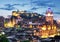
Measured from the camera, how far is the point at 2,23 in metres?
5.09

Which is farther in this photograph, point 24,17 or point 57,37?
point 24,17

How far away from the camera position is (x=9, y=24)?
498 cm

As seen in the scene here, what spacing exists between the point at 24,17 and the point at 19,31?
41 centimetres

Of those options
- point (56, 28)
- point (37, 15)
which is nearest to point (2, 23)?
point (37, 15)

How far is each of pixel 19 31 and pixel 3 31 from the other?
0.41m

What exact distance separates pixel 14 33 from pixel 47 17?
96 centimetres

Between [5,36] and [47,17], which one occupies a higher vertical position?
[47,17]

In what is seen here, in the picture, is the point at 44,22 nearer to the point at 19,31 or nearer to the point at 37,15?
the point at 37,15

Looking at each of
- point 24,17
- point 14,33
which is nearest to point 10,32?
point 14,33

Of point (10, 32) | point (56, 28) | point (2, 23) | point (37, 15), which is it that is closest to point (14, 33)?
point (10, 32)

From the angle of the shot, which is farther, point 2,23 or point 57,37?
point 2,23

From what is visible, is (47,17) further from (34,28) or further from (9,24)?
(9,24)

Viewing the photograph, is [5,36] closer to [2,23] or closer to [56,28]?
[2,23]

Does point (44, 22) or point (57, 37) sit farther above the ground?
point (44, 22)
